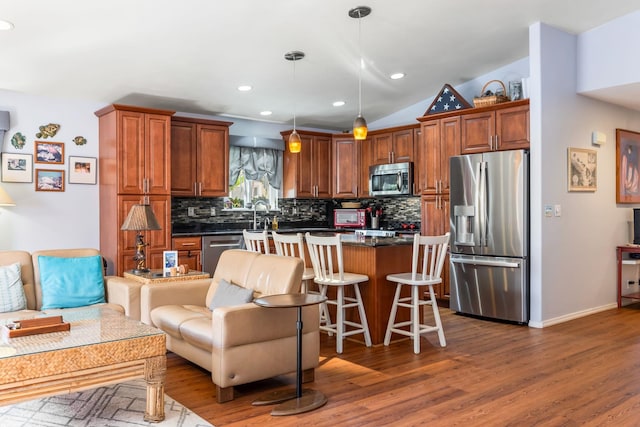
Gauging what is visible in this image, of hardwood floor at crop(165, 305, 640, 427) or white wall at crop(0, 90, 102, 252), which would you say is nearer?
hardwood floor at crop(165, 305, 640, 427)

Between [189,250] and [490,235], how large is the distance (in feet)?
11.4

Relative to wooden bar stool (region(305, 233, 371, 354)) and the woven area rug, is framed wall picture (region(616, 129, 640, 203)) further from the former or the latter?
the woven area rug

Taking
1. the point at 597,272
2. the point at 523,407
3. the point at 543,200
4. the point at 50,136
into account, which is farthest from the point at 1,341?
the point at 597,272

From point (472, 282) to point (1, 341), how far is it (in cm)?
438

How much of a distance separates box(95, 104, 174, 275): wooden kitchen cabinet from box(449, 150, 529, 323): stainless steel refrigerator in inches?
131

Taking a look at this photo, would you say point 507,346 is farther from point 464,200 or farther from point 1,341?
point 1,341

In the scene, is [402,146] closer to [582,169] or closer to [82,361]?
[582,169]

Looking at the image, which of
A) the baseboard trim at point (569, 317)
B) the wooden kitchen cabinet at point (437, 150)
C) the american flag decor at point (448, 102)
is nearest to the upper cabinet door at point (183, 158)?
the wooden kitchen cabinet at point (437, 150)

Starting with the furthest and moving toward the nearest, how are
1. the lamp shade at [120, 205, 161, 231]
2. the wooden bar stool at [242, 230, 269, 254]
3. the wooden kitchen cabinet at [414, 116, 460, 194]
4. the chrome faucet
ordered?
1. the chrome faucet
2. the wooden kitchen cabinet at [414, 116, 460, 194]
3. the wooden bar stool at [242, 230, 269, 254]
4. the lamp shade at [120, 205, 161, 231]

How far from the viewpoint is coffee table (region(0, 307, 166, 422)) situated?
2.49m

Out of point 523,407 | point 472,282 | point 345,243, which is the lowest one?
point 523,407

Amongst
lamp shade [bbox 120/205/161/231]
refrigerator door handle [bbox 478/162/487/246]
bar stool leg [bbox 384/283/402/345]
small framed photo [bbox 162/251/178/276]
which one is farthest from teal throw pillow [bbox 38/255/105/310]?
refrigerator door handle [bbox 478/162/487/246]

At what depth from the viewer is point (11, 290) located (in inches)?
152

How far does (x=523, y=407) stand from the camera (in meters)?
3.04
